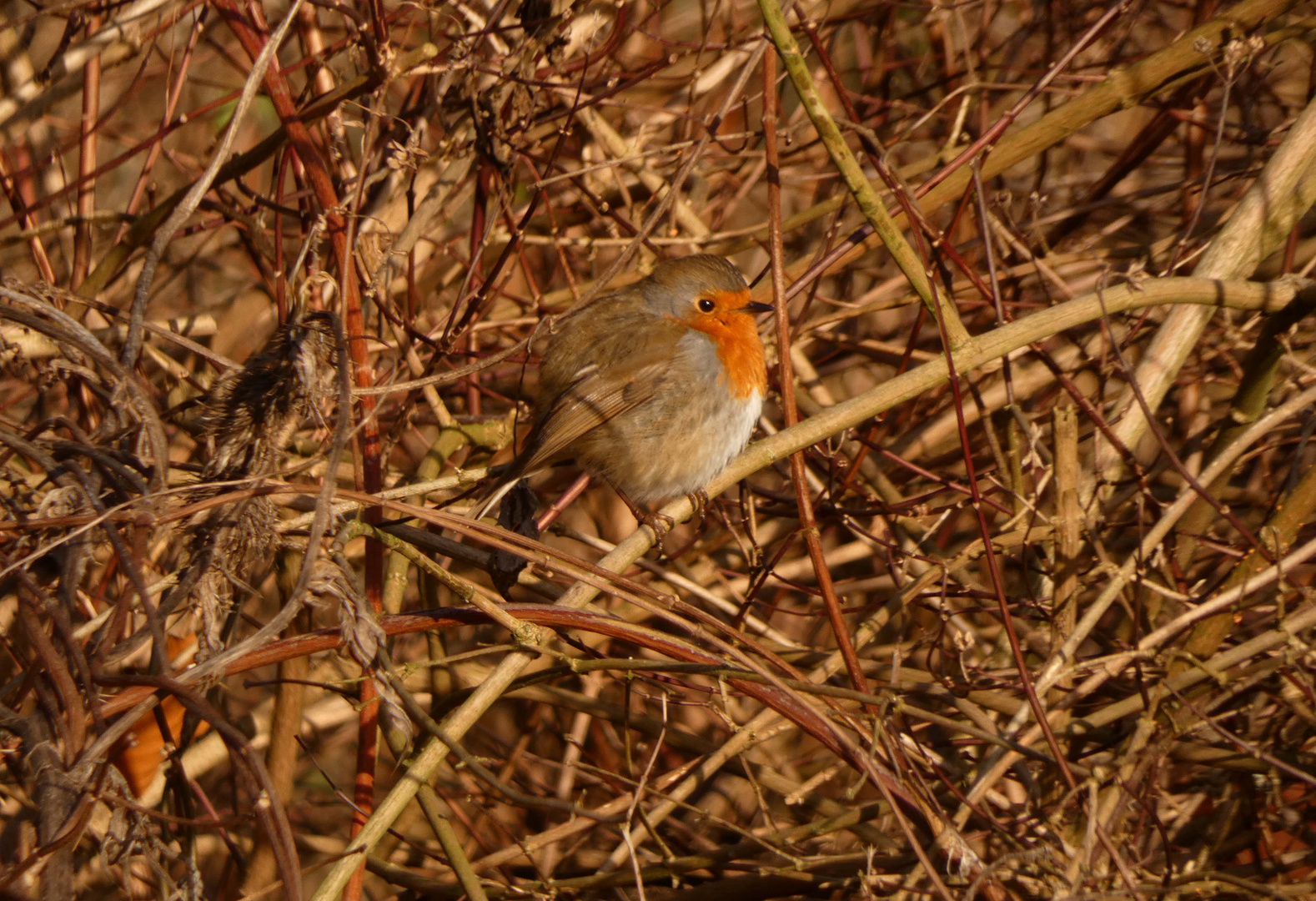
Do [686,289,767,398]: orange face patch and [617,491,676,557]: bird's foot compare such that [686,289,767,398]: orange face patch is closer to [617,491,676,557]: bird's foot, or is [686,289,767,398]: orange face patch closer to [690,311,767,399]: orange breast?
[690,311,767,399]: orange breast

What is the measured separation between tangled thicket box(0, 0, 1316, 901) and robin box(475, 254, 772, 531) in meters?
0.13

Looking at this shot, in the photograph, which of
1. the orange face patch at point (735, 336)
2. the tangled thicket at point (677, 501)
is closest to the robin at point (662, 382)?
the orange face patch at point (735, 336)

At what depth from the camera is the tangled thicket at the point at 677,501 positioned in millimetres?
2016

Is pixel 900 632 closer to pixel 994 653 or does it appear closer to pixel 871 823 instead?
pixel 994 653

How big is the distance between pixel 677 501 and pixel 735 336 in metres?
0.72

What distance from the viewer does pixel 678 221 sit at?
388 cm

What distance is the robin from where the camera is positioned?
3.29m

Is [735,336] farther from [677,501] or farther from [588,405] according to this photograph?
[677,501]

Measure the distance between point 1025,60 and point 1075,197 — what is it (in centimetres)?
66

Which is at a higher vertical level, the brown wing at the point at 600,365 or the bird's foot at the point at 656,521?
the brown wing at the point at 600,365

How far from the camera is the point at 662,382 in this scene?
11.1ft

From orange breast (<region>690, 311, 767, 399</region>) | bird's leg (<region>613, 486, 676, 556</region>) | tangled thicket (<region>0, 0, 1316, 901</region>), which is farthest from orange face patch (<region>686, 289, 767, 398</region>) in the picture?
bird's leg (<region>613, 486, 676, 556</region>)

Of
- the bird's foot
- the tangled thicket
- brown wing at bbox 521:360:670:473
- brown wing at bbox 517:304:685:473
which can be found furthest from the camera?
brown wing at bbox 517:304:685:473

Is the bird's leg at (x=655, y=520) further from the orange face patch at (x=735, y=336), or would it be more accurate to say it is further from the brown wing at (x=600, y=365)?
the orange face patch at (x=735, y=336)
